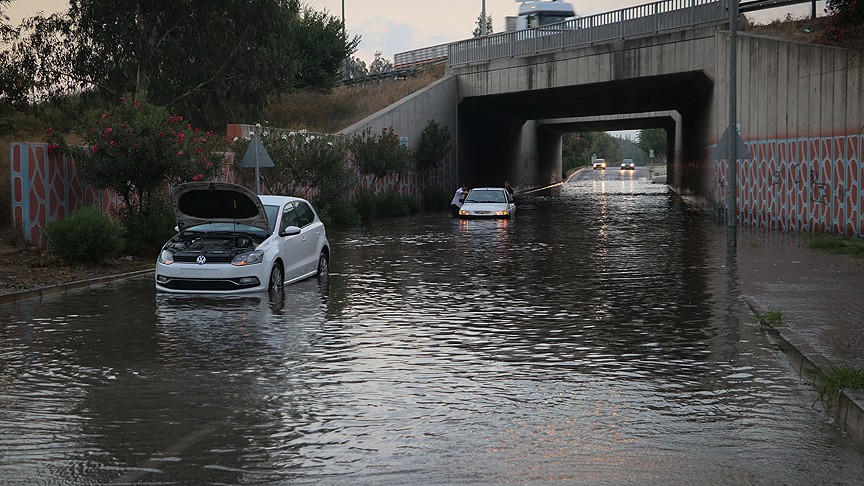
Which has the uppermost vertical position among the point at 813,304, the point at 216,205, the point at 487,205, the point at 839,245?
the point at 216,205

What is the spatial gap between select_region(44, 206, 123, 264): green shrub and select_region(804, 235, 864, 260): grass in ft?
46.9

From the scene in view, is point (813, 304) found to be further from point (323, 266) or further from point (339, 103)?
point (339, 103)

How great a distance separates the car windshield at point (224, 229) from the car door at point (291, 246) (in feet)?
1.28

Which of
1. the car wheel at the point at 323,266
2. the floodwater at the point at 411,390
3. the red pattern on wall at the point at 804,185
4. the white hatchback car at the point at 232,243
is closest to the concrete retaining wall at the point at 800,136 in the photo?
the red pattern on wall at the point at 804,185

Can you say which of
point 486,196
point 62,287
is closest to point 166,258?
point 62,287

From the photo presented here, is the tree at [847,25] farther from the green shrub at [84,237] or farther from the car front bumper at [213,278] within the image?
the green shrub at [84,237]

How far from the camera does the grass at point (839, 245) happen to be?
20.4 metres

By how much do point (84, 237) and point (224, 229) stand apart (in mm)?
4651

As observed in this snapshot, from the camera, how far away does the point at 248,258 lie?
1509cm

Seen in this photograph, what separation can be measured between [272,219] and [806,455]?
11149 millimetres

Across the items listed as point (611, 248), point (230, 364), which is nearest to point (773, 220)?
point (611, 248)

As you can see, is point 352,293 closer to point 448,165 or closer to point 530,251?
point 530,251

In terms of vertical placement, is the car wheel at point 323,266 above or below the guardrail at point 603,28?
below

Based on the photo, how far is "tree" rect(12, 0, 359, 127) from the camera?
44.4 meters
